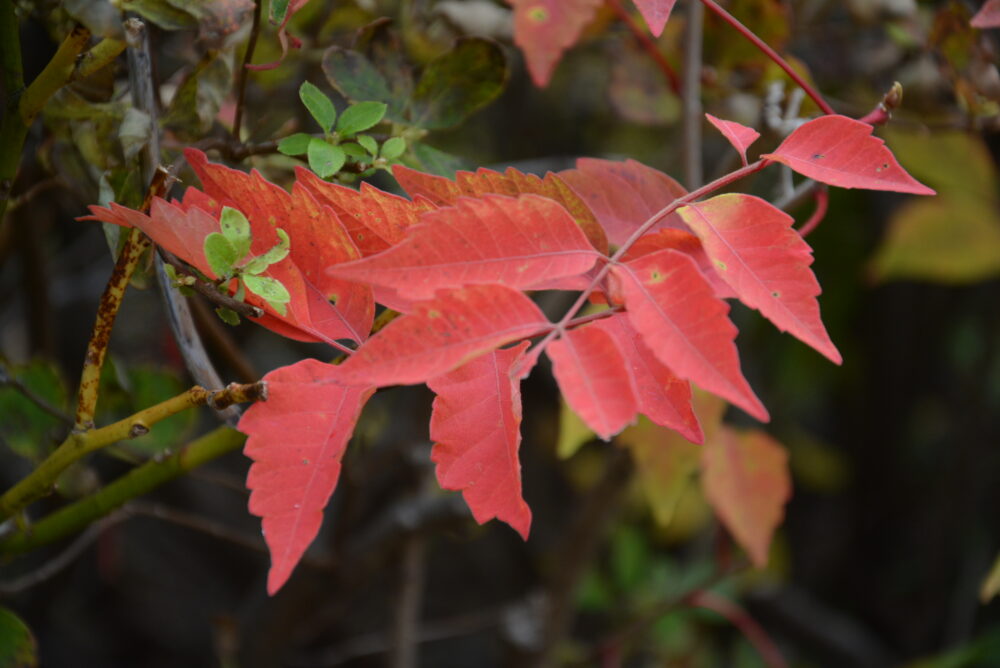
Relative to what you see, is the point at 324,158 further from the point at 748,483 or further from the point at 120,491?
the point at 748,483

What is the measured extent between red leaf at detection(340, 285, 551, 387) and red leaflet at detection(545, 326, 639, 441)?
2 cm

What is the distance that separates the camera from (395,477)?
161cm

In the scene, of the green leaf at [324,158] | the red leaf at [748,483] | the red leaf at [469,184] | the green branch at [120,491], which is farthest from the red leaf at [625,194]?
the red leaf at [748,483]

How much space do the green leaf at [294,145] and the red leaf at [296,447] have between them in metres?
0.15

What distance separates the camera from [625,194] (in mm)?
549

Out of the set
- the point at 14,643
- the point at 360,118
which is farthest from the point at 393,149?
the point at 14,643

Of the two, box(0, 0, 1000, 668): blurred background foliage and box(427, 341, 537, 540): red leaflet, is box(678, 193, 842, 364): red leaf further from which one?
box(0, 0, 1000, 668): blurred background foliage

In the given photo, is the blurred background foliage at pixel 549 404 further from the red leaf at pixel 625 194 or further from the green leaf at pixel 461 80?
the red leaf at pixel 625 194

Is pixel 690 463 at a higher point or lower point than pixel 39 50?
lower

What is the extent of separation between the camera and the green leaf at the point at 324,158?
0.50 metres

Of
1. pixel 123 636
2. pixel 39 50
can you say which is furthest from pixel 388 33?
pixel 123 636

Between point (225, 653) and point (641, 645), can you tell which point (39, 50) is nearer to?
point (225, 653)

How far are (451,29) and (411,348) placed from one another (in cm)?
56

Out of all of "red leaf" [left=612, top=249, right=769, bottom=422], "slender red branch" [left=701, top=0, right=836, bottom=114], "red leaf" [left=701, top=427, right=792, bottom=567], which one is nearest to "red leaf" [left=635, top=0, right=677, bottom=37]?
"slender red branch" [left=701, top=0, right=836, bottom=114]
